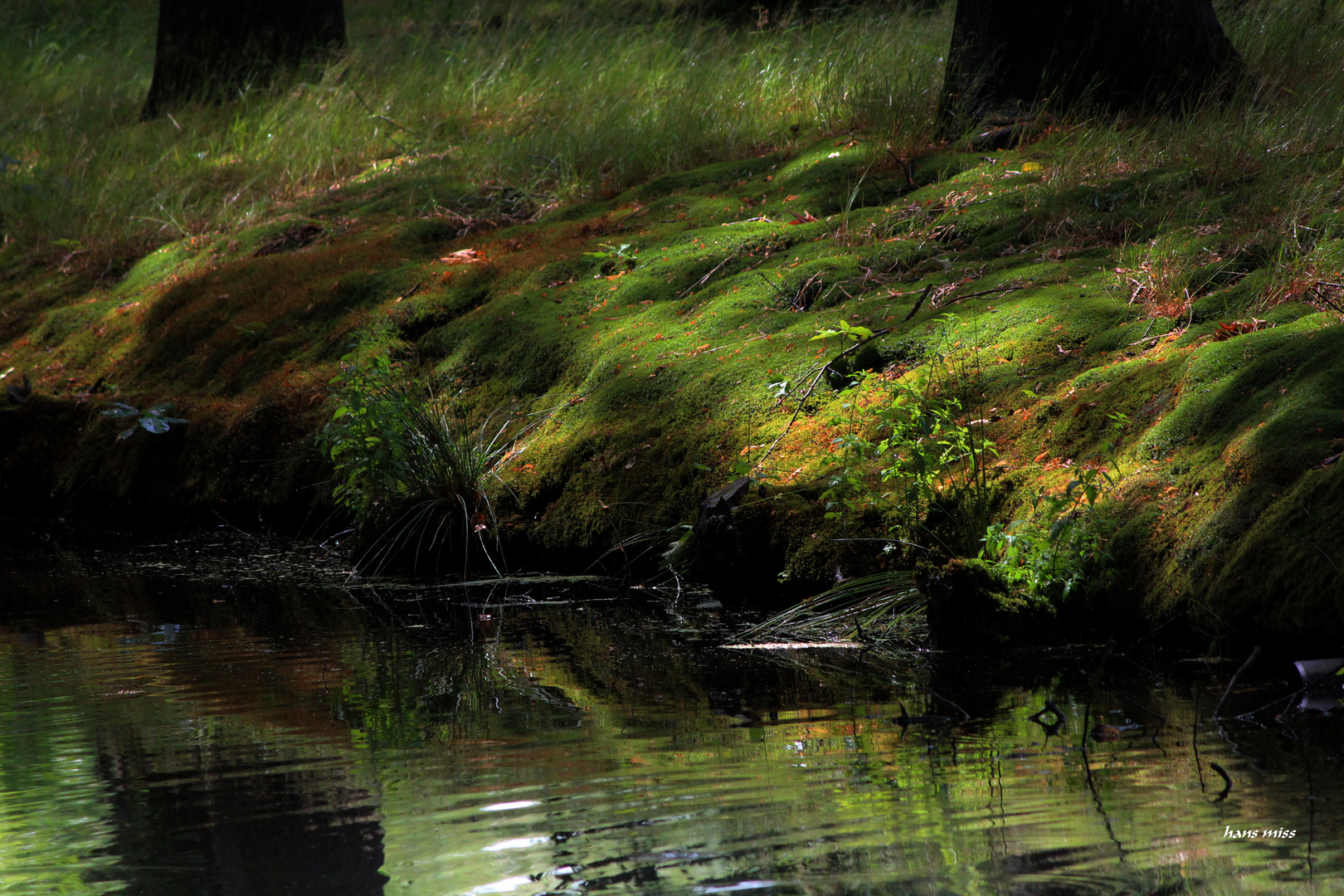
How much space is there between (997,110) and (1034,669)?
14.7 feet

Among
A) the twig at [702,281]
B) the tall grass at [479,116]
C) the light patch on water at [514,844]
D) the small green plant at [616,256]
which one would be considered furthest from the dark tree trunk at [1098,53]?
the light patch on water at [514,844]

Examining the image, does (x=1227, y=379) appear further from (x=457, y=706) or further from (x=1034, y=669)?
(x=457, y=706)

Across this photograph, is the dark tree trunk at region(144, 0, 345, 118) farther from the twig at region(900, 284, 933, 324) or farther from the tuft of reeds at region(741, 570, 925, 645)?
the tuft of reeds at region(741, 570, 925, 645)

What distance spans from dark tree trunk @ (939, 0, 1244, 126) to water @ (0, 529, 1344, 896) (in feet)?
13.8

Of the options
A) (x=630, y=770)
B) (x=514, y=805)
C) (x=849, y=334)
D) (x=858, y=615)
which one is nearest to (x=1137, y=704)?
(x=858, y=615)

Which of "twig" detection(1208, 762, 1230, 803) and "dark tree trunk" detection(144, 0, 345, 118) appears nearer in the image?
"twig" detection(1208, 762, 1230, 803)

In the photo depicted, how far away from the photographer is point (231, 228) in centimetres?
909

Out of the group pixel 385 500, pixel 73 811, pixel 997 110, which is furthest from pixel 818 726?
pixel 997 110

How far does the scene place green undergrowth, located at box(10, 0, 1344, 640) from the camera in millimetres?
3740

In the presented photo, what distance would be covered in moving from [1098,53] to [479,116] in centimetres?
505

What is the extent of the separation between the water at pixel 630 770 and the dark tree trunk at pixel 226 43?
8280 millimetres

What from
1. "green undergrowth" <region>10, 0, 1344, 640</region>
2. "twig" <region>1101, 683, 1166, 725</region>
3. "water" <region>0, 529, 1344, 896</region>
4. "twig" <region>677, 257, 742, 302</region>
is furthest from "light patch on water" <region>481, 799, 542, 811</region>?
"twig" <region>677, 257, 742, 302</region>

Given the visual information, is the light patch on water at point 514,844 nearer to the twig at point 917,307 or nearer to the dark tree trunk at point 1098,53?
the twig at point 917,307

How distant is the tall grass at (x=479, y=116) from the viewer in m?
8.13
